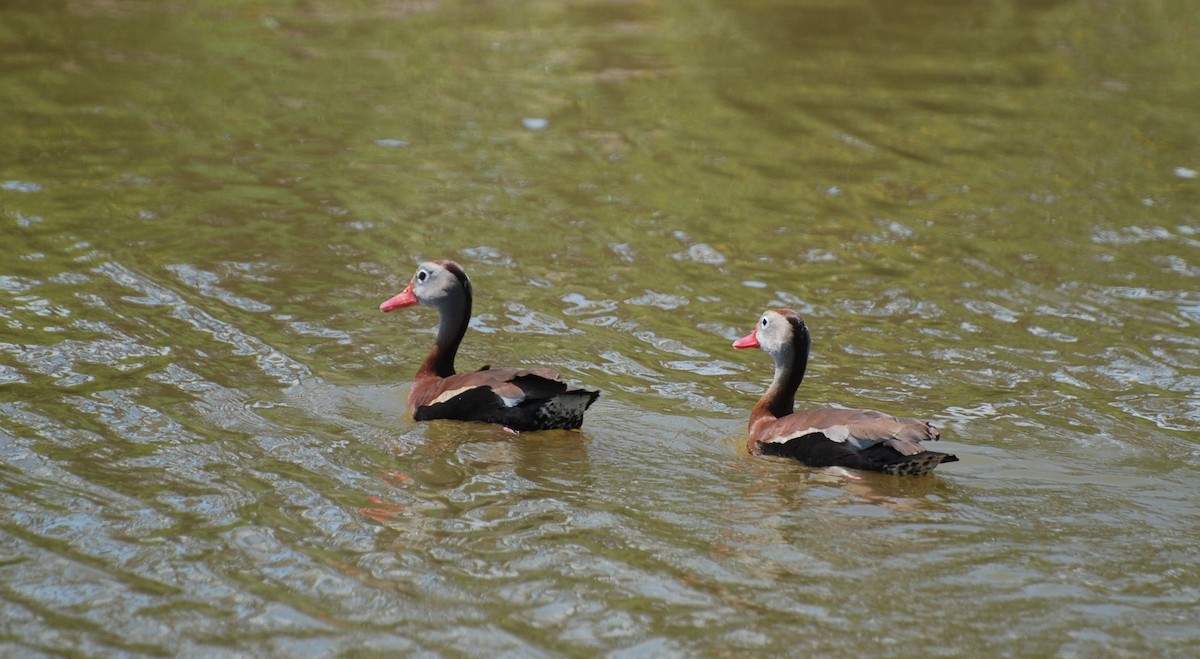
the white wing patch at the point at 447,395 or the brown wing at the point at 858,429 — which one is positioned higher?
the brown wing at the point at 858,429

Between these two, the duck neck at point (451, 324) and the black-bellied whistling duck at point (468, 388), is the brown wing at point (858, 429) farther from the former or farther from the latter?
the duck neck at point (451, 324)

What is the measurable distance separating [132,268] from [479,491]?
4.89 metres

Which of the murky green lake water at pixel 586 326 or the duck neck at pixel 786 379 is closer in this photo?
the murky green lake water at pixel 586 326

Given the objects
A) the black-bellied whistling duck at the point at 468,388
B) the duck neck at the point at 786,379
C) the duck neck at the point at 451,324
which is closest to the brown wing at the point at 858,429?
the duck neck at the point at 786,379

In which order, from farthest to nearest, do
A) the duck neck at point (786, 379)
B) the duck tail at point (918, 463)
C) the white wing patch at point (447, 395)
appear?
the duck neck at point (786, 379), the white wing patch at point (447, 395), the duck tail at point (918, 463)

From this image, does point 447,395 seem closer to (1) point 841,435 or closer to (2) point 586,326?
(2) point 586,326

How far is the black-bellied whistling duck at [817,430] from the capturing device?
8.11 m

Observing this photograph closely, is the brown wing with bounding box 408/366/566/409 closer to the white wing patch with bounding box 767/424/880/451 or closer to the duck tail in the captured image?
the white wing patch with bounding box 767/424/880/451

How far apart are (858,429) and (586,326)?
3266 mm

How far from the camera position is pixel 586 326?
36.0 ft

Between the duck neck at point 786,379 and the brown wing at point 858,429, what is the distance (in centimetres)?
36

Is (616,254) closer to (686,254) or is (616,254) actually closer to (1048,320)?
(686,254)

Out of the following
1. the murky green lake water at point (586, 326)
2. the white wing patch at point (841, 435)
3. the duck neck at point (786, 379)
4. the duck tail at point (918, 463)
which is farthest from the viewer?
the duck neck at point (786, 379)

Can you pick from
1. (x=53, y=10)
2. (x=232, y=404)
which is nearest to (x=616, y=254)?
(x=232, y=404)
